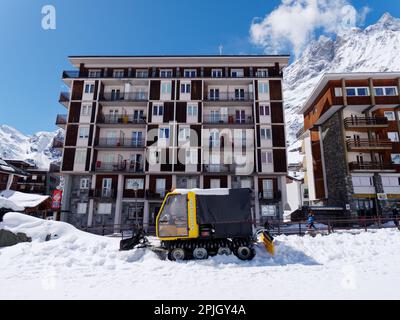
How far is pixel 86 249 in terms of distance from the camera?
11391 millimetres

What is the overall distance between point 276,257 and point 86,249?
29.4ft

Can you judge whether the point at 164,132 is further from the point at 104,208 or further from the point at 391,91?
the point at 391,91

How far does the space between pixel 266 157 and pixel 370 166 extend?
491 inches

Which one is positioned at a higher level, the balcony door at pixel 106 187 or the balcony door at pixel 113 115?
the balcony door at pixel 113 115

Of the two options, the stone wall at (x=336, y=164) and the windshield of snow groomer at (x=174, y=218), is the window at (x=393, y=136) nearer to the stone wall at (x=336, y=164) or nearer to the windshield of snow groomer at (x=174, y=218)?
the stone wall at (x=336, y=164)

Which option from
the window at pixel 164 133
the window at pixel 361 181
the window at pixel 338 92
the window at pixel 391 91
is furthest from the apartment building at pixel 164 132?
the window at pixel 391 91

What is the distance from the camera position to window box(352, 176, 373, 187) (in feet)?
96.3

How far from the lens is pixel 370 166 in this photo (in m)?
29.4

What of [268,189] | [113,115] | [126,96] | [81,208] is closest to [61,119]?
[113,115]

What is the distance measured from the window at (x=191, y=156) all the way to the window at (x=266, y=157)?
866cm

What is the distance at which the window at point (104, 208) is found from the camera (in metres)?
30.7

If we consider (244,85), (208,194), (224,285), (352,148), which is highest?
(244,85)
